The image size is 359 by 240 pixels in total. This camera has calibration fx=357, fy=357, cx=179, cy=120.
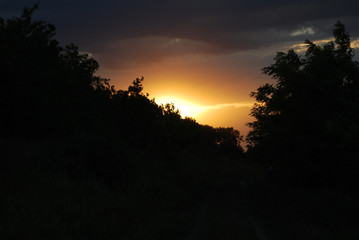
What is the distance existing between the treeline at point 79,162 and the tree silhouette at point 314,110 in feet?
22.1

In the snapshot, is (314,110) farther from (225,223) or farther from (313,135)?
(225,223)

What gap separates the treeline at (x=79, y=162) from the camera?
10.6 metres

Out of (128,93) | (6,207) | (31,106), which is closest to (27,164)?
(6,207)

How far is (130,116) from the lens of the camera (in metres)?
35.7

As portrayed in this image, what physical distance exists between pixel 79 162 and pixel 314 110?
14247mm

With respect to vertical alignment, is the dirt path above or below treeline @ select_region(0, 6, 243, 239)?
below

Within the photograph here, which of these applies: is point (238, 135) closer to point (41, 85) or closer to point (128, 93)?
point (128, 93)

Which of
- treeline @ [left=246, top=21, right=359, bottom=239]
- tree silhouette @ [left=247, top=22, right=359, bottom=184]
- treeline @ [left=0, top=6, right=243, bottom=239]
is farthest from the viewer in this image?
tree silhouette @ [left=247, top=22, right=359, bottom=184]

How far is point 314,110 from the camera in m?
21.9

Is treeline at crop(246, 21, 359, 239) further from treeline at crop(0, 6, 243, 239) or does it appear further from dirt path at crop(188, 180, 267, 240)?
treeline at crop(0, 6, 243, 239)

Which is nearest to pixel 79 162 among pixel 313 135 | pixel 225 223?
pixel 225 223

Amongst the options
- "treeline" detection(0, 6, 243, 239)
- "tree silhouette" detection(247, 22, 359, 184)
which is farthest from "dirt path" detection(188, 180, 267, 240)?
"tree silhouette" detection(247, 22, 359, 184)

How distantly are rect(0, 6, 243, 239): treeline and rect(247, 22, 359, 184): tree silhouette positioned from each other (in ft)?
22.1

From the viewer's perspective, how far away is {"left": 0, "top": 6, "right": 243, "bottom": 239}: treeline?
34.6 feet
